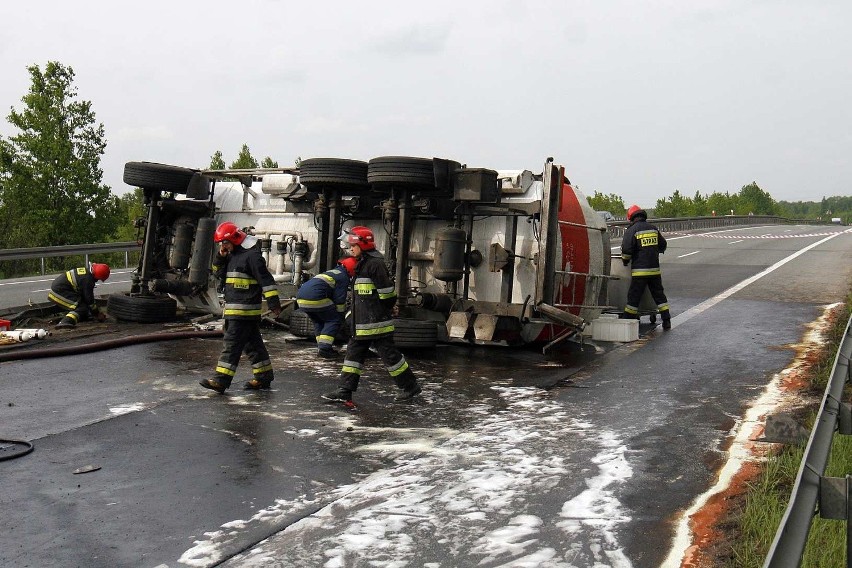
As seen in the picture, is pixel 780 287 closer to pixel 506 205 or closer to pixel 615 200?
pixel 506 205

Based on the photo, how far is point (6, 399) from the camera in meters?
8.25

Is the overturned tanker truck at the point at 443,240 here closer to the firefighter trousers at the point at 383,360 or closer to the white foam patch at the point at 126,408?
the firefighter trousers at the point at 383,360

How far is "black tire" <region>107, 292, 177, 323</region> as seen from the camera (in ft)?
42.7

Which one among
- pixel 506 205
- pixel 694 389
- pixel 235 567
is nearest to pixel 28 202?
pixel 506 205

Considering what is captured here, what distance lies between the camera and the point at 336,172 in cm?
1125

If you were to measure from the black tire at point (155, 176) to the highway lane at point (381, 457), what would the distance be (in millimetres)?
3185

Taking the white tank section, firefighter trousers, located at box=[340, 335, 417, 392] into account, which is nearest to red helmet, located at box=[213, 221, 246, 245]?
firefighter trousers, located at box=[340, 335, 417, 392]

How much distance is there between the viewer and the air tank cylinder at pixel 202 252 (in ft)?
43.3

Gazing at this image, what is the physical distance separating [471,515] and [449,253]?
5.90 meters

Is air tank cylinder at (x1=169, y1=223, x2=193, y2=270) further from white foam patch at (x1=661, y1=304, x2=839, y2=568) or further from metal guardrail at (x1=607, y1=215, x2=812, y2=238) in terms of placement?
metal guardrail at (x1=607, y1=215, x2=812, y2=238)

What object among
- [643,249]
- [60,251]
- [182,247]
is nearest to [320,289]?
[182,247]

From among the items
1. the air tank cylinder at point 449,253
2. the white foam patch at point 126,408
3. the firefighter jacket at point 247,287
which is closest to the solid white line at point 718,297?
the air tank cylinder at point 449,253

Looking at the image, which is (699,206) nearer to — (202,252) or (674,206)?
(674,206)

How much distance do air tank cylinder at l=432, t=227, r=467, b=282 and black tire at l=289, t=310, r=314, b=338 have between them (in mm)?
1769
